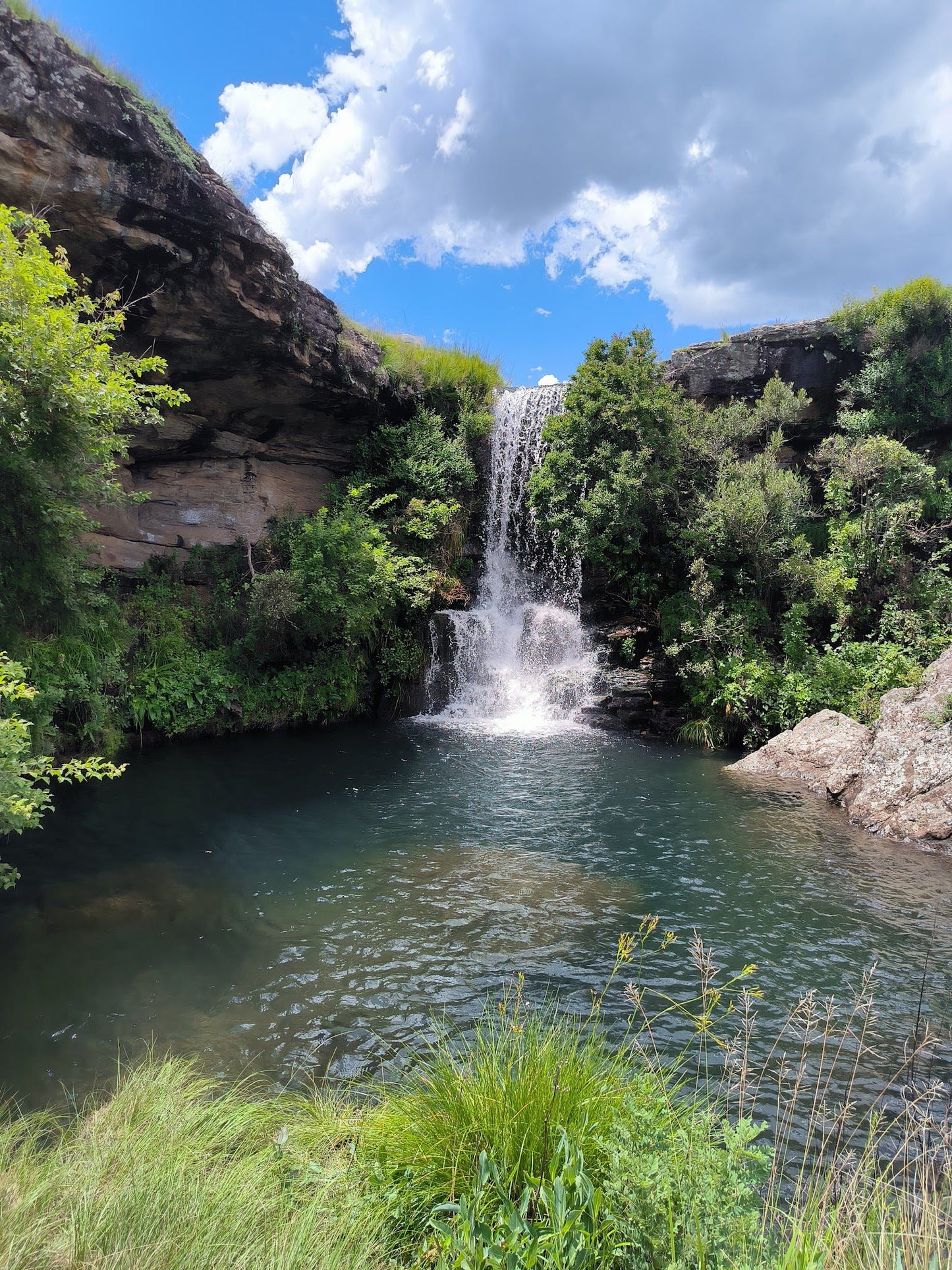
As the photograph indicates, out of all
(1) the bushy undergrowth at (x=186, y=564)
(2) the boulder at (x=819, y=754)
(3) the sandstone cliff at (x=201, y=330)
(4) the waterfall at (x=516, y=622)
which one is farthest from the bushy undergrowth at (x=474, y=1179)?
(3) the sandstone cliff at (x=201, y=330)

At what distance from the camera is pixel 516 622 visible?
57.3 ft

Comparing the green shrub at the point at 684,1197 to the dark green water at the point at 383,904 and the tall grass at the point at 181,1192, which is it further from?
the dark green water at the point at 383,904

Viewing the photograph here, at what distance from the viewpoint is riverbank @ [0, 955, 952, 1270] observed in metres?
2.13

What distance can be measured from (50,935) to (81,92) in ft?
36.4

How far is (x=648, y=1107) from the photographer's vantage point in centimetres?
274

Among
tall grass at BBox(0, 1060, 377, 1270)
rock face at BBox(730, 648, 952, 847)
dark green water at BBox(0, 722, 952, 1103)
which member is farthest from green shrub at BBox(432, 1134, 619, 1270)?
rock face at BBox(730, 648, 952, 847)

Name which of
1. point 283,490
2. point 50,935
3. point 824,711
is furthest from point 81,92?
point 824,711

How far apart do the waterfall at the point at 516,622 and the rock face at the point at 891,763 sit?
201 inches

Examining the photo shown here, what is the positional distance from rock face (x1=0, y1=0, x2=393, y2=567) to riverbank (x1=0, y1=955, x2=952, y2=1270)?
10413 mm

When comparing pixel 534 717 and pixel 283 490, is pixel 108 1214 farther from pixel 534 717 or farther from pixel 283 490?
pixel 283 490

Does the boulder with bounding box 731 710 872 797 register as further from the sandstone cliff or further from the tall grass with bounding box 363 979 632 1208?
the sandstone cliff

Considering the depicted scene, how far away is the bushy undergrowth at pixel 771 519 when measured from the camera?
13.8m

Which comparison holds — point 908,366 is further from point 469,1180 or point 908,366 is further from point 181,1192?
point 181,1192

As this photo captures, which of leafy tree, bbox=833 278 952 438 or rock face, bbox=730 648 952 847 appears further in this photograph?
leafy tree, bbox=833 278 952 438
